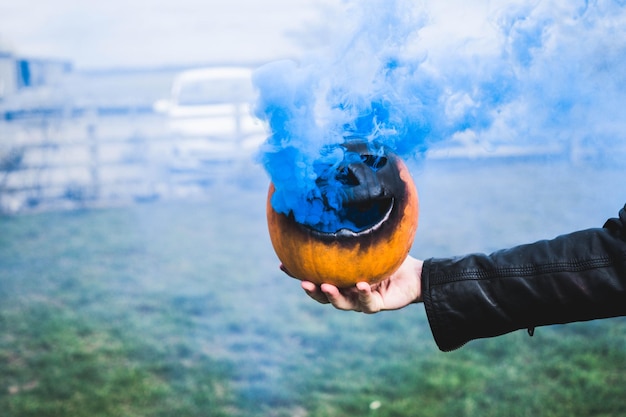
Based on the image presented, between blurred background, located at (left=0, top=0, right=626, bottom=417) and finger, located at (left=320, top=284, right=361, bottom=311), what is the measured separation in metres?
0.41

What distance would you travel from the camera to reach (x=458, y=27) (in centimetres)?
175

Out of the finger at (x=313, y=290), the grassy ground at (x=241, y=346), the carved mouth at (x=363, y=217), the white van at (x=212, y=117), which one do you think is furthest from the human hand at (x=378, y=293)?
the white van at (x=212, y=117)

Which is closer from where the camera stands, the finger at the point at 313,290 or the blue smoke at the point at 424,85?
the blue smoke at the point at 424,85

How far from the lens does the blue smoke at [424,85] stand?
4.78 feet

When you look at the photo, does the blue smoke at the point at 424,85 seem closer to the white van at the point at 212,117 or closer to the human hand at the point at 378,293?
the human hand at the point at 378,293

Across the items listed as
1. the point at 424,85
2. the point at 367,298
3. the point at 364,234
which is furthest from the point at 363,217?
the point at 424,85

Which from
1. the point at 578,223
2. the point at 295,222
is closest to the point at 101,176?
the point at 578,223

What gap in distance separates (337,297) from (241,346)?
2518 millimetres

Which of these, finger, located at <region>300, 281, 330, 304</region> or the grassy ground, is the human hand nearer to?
finger, located at <region>300, 281, 330, 304</region>

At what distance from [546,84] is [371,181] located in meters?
0.58

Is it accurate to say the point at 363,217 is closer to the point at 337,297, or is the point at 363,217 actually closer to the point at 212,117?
the point at 337,297

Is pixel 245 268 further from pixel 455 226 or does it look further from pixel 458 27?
pixel 458 27

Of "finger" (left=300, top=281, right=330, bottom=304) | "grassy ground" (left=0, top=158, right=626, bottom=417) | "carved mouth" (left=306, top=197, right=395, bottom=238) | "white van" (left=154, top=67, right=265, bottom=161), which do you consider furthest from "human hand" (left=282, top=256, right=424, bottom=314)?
"white van" (left=154, top=67, right=265, bottom=161)

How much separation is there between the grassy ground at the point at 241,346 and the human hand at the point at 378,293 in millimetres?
327
